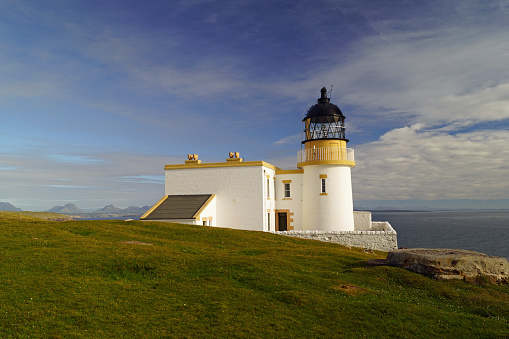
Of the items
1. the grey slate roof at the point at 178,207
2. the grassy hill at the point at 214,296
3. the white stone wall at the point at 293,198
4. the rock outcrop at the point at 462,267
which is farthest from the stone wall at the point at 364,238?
the rock outcrop at the point at 462,267

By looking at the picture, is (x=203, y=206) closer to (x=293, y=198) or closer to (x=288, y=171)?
(x=293, y=198)

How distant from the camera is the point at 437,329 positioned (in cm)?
1105

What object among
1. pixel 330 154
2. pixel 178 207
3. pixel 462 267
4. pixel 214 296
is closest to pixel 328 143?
pixel 330 154

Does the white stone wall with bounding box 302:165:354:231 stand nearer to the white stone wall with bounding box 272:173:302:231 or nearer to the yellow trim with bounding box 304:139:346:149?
the white stone wall with bounding box 272:173:302:231

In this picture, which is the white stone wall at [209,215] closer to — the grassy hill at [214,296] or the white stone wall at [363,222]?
the grassy hill at [214,296]

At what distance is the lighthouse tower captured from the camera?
1387 inches

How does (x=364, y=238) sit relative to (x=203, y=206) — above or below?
below

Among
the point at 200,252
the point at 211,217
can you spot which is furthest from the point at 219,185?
the point at 200,252

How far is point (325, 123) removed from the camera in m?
37.0

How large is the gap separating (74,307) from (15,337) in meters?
1.88

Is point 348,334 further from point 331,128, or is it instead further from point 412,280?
point 331,128

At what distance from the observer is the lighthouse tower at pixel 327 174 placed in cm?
3522

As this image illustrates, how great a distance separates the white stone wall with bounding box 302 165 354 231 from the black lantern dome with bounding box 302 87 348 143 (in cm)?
331

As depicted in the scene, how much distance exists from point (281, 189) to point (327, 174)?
5184 millimetres
